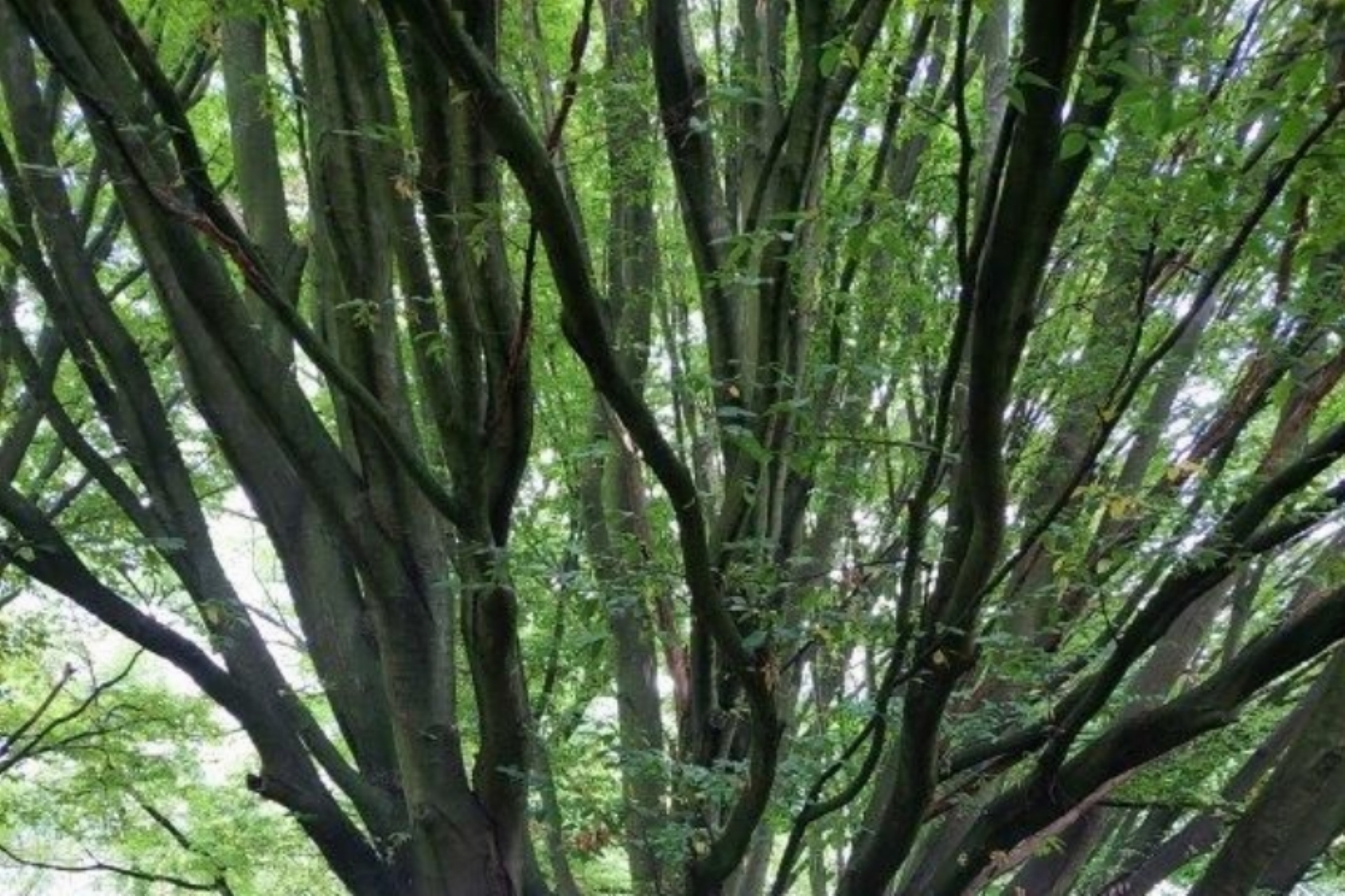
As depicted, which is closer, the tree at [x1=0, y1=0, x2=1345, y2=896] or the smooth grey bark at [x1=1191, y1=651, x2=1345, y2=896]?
the tree at [x1=0, y1=0, x2=1345, y2=896]

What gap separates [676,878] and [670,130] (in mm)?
2719

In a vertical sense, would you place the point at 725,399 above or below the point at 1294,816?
above

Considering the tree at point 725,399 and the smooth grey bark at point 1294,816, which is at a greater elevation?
the tree at point 725,399

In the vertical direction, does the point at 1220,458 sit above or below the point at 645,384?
below

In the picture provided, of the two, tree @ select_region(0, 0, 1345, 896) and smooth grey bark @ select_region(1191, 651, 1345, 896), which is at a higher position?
tree @ select_region(0, 0, 1345, 896)

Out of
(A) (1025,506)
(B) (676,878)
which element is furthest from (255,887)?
(A) (1025,506)

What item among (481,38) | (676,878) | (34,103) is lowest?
(676,878)

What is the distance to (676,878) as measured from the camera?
4414mm

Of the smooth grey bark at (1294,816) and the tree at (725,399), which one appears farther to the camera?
the smooth grey bark at (1294,816)

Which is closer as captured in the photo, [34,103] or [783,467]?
[783,467]

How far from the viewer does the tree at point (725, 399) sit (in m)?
2.44

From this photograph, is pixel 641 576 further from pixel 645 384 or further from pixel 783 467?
pixel 645 384

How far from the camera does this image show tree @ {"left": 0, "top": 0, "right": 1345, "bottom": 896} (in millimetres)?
2438

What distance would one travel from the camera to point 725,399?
3340 mm
